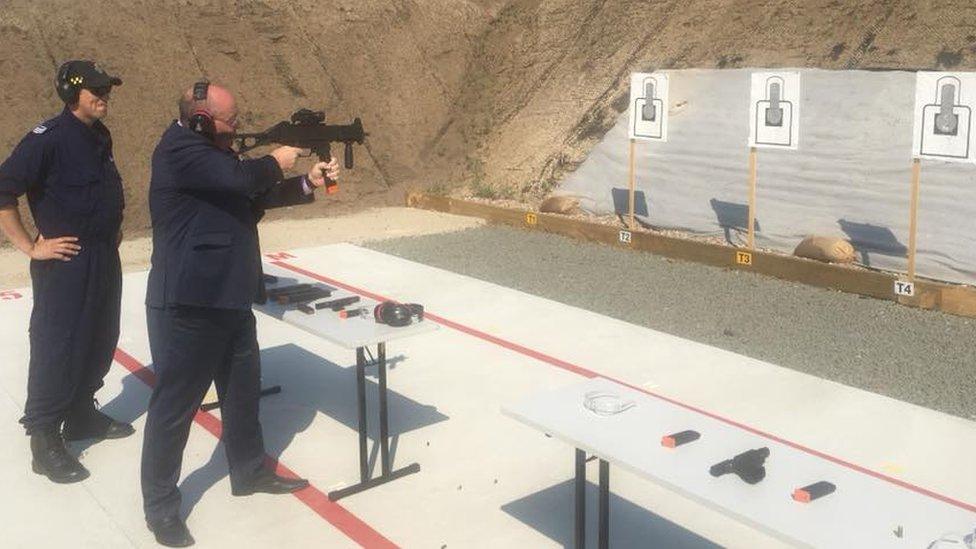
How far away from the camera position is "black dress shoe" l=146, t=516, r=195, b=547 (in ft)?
13.0

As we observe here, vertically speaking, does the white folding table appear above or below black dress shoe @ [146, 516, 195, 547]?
above

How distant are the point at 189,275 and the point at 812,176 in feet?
23.6

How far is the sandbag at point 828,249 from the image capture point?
8672 mm

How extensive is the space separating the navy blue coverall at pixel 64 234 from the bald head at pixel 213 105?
891mm

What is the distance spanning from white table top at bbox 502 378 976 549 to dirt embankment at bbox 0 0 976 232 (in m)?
8.52

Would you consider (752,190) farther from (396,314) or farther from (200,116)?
(200,116)

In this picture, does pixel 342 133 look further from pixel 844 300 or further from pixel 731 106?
pixel 731 106

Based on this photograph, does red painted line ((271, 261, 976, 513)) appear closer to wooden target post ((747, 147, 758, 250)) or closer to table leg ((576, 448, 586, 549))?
table leg ((576, 448, 586, 549))

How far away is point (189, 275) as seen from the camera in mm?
3791

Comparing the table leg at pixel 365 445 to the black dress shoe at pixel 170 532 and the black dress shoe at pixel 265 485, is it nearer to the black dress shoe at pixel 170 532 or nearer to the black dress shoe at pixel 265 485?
the black dress shoe at pixel 265 485

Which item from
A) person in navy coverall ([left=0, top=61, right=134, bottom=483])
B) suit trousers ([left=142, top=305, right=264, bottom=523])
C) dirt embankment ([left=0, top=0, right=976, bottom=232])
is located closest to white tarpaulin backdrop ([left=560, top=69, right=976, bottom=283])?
dirt embankment ([left=0, top=0, right=976, bottom=232])

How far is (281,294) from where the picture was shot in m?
5.00

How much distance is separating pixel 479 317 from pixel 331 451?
2697mm

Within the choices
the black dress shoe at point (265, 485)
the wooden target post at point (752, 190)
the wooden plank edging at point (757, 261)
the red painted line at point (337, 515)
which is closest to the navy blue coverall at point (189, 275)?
the black dress shoe at point (265, 485)
